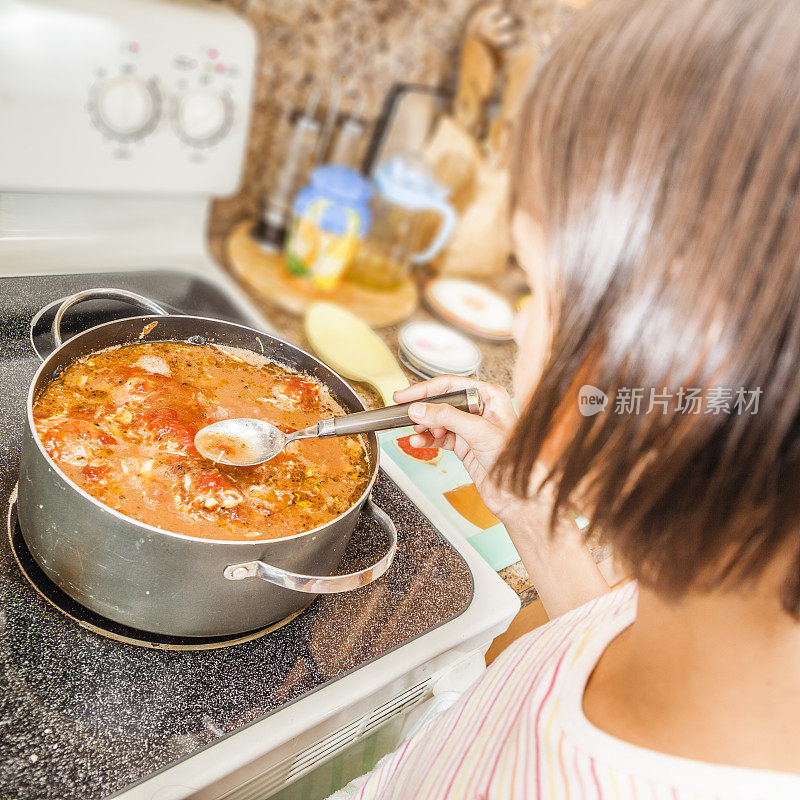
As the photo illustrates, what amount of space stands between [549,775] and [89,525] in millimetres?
351

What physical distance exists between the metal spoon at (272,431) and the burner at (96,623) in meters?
0.15

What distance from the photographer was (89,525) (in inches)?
19.6

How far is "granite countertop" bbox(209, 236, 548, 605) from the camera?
75 centimetres

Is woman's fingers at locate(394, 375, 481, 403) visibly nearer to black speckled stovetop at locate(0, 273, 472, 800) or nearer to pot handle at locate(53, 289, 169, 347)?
black speckled stovetop at locate(0, 273, 472, 800)

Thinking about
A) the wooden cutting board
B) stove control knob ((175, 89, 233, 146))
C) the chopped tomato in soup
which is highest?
stove control knob ((175, 89, 233, 146))

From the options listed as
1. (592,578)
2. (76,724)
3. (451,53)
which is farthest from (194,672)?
(451,53)

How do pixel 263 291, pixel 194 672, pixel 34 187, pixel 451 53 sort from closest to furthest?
pixel 194 672 < pixel 34 187 < pixel 263 291 < pixel 451 53

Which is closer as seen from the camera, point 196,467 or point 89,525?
point 89,525

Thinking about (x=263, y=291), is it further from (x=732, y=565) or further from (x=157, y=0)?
(x=732, y=565)

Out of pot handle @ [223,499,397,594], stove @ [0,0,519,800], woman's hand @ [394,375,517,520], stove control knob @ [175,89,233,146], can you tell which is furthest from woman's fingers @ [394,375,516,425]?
stove control knob @ [175,89,233,146]

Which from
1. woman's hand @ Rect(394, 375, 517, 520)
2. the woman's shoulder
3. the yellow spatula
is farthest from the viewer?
the yellow spatula

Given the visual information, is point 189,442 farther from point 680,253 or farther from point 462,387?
point 680,253

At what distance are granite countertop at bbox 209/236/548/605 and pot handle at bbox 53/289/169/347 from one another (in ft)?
0.52

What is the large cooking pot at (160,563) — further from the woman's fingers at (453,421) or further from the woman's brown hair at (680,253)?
the woman's brown hair at (680,253)
